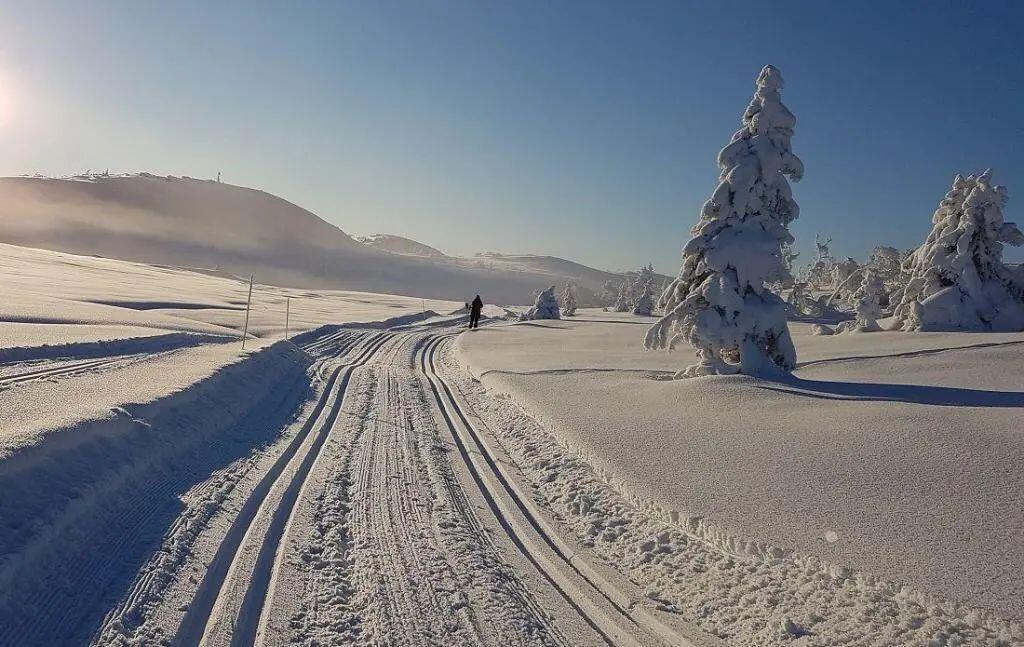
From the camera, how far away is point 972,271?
90.4 feet

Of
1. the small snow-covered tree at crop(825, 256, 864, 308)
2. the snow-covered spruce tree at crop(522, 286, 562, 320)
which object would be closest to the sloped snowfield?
the snow-covered spruce tree at crop(522, 286, 562, 320)

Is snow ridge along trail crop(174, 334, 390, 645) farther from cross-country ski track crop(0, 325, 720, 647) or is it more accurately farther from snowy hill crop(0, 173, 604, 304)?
snowy hill crop(0, 173, 604, 304)

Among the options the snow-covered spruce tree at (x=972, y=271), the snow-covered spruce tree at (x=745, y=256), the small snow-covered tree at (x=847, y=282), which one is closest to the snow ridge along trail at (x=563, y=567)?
the snow-covered spruce tree at (x=745, y=256)

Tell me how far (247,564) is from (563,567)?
114 inches

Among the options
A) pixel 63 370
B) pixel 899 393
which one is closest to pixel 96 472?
pixel 63 370

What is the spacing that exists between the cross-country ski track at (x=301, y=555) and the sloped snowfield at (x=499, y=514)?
26 millimetres

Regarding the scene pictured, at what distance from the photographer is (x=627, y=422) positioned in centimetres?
1005

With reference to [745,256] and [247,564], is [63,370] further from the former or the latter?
[745,256]

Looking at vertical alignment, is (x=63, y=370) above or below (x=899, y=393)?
below

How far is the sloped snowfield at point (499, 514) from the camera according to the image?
4293mm

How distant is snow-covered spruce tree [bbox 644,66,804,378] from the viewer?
13.0 metres

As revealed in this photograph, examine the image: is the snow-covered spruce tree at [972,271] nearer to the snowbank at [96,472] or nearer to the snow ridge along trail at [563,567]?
the snow ridge along trail at [563,567]

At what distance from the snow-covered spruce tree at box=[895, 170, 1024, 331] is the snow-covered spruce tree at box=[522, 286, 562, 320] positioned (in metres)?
26.3

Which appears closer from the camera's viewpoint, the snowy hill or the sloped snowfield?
the sloped snowfield
